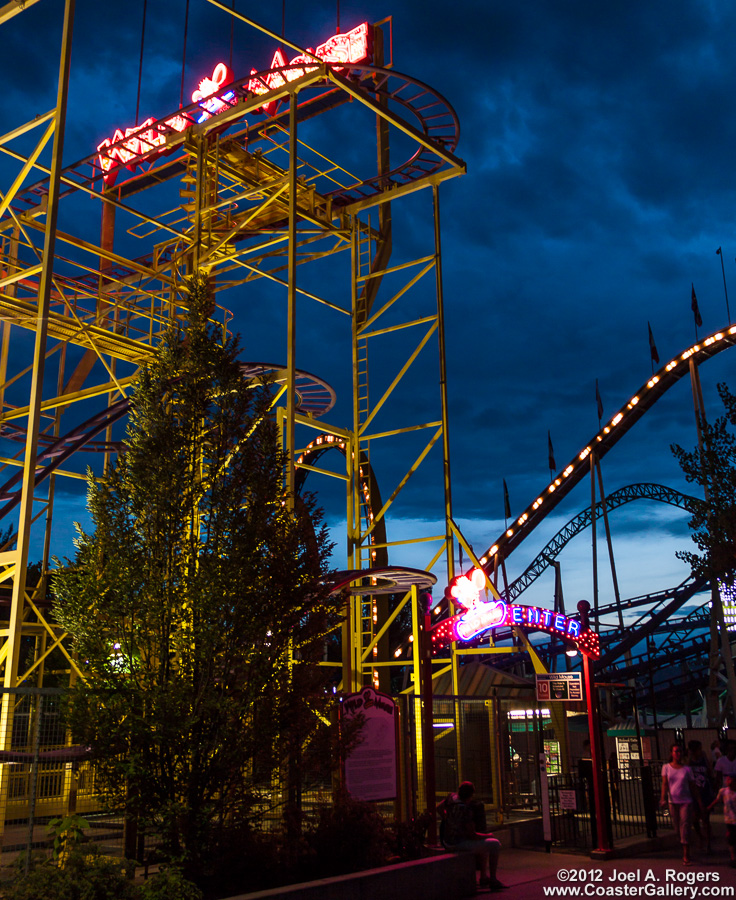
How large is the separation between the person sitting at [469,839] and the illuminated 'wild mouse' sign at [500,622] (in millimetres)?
2623

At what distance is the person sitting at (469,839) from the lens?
965 centimetres

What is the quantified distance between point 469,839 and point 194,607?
434 cm

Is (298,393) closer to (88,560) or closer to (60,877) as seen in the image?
(88,560)

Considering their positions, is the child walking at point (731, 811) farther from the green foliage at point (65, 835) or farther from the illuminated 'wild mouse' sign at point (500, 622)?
the green foliage at point (65, 835)

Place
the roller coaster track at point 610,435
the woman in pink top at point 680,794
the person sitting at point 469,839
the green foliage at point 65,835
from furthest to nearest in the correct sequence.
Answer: the roller coaster track at point 610,435, the woman in pink top at point 680,794, the person sitting at point 469,839, the green foliage at point 65,835

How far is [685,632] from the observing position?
120 feet

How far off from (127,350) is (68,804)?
10611 millimetres

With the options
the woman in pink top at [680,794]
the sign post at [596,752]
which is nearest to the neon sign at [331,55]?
the sign post at [596,752]

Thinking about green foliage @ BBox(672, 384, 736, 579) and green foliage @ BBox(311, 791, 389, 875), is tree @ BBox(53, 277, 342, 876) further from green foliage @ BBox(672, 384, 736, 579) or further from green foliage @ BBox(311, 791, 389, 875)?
green foliage @ BBox(672, 384, 736, 579)

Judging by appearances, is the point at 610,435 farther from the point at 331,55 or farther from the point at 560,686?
the point at 560,686

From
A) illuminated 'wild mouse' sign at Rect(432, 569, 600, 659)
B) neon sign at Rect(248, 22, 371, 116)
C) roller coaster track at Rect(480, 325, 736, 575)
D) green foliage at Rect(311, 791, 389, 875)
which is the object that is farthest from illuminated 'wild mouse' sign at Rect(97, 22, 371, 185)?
roller coaster track at Rect(480, 325, 736, 575)

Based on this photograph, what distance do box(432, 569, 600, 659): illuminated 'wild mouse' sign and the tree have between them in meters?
3.60

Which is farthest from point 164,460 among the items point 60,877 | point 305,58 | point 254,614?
point 305,58

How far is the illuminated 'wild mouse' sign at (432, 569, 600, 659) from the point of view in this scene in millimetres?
12211
